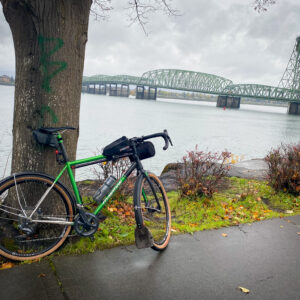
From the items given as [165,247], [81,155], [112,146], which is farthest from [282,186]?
[81,155]

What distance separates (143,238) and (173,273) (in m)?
0.49

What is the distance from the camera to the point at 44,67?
10.6 feet

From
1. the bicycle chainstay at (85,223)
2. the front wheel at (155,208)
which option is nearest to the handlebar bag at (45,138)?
the bicycle chainstay at (85,223)

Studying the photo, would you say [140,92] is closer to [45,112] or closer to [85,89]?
[85,89]

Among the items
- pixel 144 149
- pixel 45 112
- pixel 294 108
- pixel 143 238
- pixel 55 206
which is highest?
pixel 294 108

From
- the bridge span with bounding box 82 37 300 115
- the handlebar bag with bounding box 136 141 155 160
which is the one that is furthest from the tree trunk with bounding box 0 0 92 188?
the bridge span with bounding box 82 37 300 115

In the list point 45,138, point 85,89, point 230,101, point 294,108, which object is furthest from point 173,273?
point 85,89

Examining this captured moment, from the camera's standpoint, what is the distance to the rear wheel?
9.71 ft

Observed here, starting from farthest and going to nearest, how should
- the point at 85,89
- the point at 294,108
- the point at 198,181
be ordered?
the point at 85,89 < the point at 294,108 < the point at 198,181

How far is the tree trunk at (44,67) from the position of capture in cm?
316

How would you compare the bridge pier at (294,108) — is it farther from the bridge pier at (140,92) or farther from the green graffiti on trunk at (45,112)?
the green graffiti on trunk at (45,112)

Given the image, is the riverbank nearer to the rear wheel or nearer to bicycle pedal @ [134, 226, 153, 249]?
the rear wheel

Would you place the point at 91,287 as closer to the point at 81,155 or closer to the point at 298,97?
the point at 81,155

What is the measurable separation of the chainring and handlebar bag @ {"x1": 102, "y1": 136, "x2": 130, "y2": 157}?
0.70 metres
